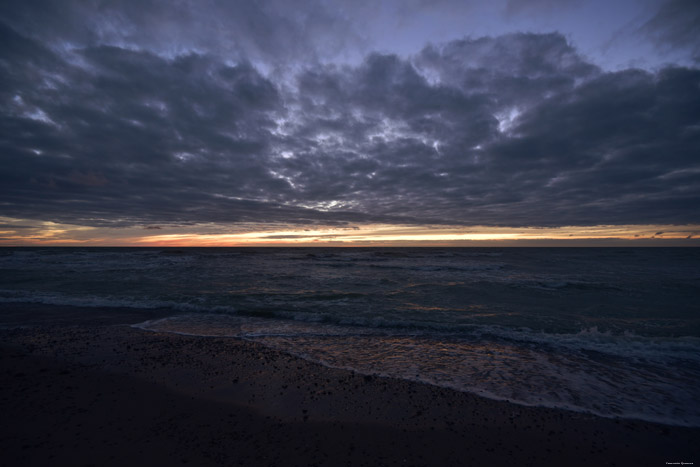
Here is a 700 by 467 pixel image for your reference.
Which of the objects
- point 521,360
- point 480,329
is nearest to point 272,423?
point 521,360

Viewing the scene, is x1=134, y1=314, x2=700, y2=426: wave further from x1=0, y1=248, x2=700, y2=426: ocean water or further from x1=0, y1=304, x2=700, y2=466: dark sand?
x1=0, y1=304, x2=700, y2=466: dark sand

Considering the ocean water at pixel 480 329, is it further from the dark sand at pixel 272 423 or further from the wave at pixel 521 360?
the dark sand at pixel 272 423

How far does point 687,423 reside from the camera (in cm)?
464

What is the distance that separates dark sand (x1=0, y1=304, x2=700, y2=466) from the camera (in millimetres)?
3689

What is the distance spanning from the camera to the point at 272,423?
438 centimetres

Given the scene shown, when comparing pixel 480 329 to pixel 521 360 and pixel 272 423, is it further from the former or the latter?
pixel 272 423

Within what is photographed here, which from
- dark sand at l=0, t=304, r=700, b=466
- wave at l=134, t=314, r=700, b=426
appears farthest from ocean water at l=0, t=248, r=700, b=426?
dark sand at l=0, t=304, r=700, b=466

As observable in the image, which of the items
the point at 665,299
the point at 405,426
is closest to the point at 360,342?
the point at 405,426

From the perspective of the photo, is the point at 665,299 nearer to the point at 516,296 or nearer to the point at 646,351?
the point at 516,296

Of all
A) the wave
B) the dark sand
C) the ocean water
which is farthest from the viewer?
the ocean water

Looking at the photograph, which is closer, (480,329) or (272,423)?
(272,423)

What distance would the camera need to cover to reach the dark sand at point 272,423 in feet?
12.1

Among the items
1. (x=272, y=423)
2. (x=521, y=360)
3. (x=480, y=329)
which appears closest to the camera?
(x=272, y=423)

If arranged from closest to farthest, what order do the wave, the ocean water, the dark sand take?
the dark sand < the wave < the ocean water
